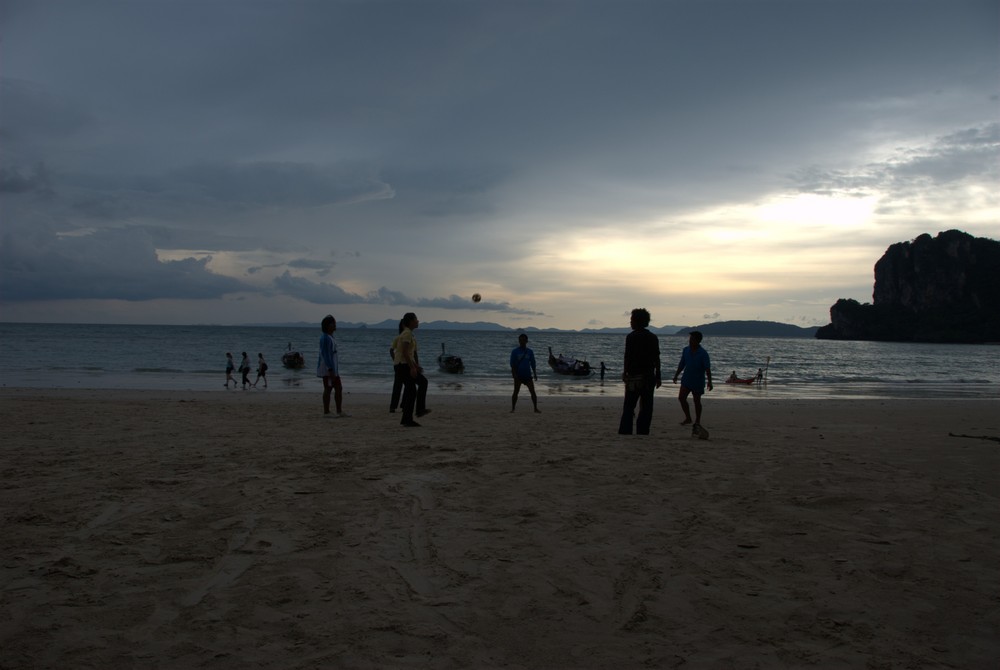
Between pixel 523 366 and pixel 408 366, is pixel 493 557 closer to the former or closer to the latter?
pixel 408 366

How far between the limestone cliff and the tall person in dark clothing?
153211 millimetres

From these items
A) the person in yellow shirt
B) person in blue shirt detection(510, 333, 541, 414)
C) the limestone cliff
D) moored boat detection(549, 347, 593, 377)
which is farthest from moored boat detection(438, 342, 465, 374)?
the limestone cliff

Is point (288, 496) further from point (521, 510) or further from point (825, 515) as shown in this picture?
point (825, 515)

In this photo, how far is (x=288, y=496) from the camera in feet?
18.3

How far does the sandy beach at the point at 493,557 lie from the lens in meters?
3.06

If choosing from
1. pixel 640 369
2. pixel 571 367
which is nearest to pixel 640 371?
pixel 640 369

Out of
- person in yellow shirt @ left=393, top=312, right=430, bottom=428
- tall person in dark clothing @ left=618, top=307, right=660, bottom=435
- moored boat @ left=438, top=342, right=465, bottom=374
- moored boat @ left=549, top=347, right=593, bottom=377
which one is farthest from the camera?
moored boat @ left=438, top=342, right=465, bottom=374

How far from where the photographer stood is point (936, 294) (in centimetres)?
14188

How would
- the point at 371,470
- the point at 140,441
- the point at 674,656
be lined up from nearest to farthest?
the point at 674,656 < the point at 371,470 < the point at 140,441

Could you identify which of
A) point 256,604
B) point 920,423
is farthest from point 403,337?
point 920,423

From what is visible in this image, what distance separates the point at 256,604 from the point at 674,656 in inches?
90.4

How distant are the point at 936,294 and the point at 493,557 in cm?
17187

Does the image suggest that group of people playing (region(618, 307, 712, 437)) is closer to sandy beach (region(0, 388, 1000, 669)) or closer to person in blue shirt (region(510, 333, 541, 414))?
sandy beach (region(0, 388, 1000, 669))

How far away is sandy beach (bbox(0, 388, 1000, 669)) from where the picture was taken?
3057 mm
